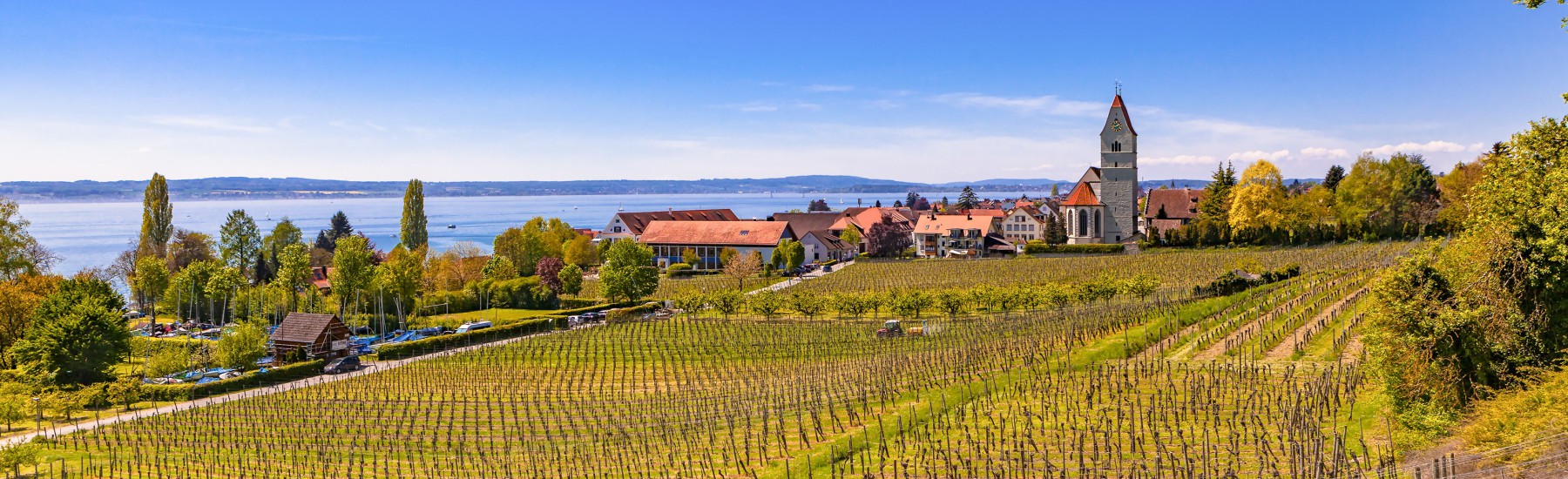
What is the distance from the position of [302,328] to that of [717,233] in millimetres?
46710

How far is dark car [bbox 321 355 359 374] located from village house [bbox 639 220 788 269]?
4397 cm

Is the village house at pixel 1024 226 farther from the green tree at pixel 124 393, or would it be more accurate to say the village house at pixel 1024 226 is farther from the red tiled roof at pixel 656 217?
the green tree at pixel 124 393

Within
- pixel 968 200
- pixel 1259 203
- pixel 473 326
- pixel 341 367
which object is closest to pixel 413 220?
pixel 473 326

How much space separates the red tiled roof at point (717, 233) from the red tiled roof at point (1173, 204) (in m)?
34.1

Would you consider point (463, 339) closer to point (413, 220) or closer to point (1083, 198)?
point (413, 220)

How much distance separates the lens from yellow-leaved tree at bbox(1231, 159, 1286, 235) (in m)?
71.3

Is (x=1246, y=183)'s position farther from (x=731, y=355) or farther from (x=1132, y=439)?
(x=1132, y=439)

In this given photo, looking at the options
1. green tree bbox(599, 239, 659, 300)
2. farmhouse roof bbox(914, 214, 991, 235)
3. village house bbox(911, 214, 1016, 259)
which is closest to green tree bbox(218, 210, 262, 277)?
green tree bbox(599, 239, 659, 300)

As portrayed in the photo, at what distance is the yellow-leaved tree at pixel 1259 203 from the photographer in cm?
7131

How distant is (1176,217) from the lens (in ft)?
295

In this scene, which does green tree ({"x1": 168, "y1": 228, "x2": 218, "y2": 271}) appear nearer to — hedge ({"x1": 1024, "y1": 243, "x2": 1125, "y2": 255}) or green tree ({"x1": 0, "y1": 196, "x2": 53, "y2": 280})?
green tree ({"x1": 0, "y1": 196, "x2": 53, "y2": 280})

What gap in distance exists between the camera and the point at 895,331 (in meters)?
42.7

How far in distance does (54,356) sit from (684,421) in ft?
90.0

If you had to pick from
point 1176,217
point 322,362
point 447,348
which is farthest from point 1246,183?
point 322,362
